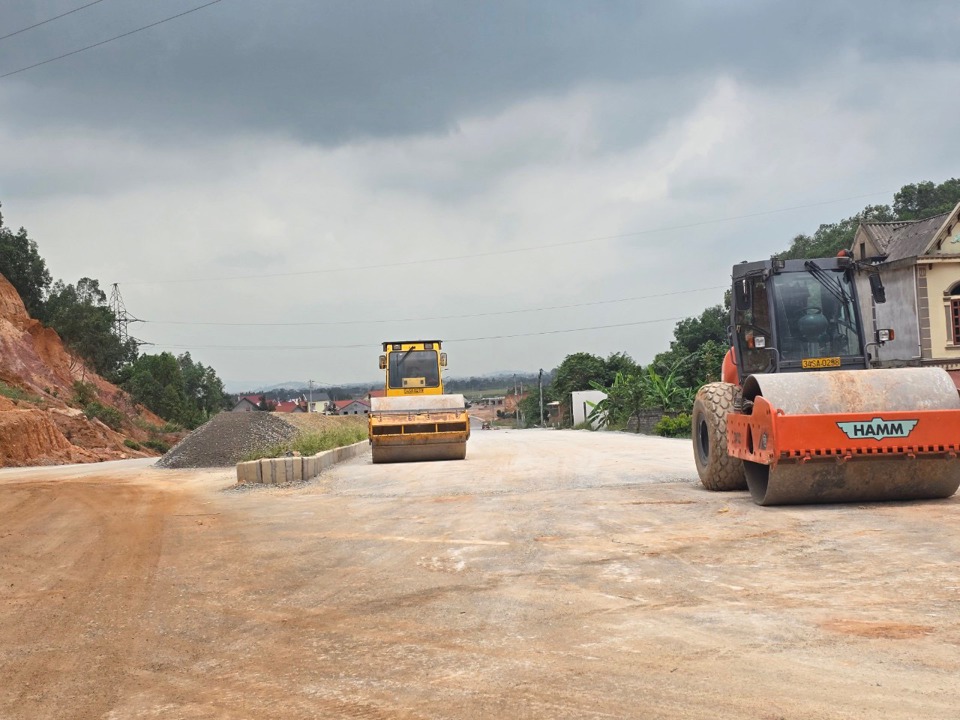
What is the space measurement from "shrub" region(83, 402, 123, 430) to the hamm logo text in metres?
42.7

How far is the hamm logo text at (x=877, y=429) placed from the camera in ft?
A: 31.6

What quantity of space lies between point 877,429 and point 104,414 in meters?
44.4

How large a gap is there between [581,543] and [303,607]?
123 inches

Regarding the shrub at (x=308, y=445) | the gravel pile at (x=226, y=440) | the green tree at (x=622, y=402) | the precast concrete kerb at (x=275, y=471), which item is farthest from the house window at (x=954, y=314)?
the precast concrete kerb at (x=275, y=471)

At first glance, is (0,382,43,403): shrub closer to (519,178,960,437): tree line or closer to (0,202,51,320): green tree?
(0,202,51,320): green tree

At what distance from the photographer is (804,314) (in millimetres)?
11641

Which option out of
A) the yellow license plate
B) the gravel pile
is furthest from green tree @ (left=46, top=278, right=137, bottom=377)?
the yellow license plate

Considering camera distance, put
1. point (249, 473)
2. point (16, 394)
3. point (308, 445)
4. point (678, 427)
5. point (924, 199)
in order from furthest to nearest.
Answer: point (924, 199) → point (16, 394) → point (678, 427) → point (308, 445) → point (249, 473)

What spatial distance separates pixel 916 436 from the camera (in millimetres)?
9633

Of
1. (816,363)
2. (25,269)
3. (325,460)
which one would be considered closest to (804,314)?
(816,363)

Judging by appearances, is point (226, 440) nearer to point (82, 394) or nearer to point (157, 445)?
point (157, 445)

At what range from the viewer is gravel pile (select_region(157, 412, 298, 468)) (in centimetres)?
2675

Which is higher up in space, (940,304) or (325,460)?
(940,304)

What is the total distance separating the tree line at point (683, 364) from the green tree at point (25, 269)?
120 feet
